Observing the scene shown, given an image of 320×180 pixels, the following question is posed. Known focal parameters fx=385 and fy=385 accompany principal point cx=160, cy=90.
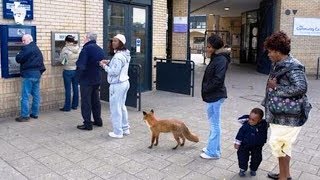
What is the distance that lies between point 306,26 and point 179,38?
5935 mm

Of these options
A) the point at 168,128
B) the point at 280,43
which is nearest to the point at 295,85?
the point at 280,43

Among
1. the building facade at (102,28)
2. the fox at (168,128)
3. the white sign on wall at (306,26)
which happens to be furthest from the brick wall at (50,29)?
the white sign on wall at (306,26)

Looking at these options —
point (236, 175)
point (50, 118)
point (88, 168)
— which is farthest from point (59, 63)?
→ point (236, 175)

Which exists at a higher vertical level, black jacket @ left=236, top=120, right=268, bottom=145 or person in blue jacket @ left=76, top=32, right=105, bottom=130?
person in blue jacket @ left=76, top=32, right=105, bottom=130

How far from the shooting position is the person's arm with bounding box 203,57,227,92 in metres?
4.77

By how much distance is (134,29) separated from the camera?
10227 mm

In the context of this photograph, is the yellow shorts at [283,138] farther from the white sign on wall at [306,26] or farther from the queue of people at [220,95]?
the white sign on wall at [306,26]

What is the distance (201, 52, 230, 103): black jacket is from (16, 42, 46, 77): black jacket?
3499mm

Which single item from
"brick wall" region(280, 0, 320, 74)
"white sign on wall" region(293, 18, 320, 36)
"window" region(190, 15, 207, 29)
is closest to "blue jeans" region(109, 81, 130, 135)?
"brick wall" region(280, 0, 320, 74)

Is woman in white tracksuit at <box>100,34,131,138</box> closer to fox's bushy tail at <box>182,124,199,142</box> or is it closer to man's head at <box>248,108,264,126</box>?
fox's bushy tail at <box>182,124,199,142</box>

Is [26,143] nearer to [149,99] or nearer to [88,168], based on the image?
[88,168]

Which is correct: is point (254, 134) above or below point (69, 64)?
below

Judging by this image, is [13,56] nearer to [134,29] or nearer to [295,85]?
[134,29]

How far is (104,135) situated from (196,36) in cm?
4239
